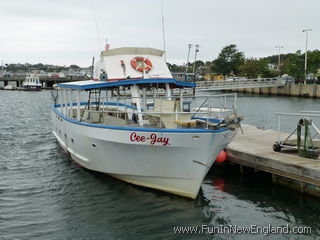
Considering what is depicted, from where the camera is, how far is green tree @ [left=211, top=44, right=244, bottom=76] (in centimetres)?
13100

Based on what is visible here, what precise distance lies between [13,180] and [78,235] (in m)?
6.47

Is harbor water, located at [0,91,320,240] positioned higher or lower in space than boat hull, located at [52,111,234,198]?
lower

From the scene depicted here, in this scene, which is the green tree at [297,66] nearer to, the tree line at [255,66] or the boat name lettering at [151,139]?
the tree line at [255,66]

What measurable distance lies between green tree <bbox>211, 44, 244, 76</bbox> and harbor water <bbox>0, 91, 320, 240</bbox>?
11786 centimetres

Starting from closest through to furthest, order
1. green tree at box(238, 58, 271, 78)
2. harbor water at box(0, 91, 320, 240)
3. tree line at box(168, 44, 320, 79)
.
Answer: harbor water at box(0, 91, 320, 240) → tree line at box(168, 44, 320, 79) → green tree at box(238, 58, 271, 78)

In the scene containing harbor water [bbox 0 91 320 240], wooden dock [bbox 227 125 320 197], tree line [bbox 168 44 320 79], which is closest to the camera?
harbor water [bbox 0 91 320 240]

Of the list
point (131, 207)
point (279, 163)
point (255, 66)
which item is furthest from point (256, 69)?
point (131, 207)

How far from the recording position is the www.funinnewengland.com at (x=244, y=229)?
11.1 meters

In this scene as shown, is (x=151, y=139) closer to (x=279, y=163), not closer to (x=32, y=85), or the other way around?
(x=279, y=163)

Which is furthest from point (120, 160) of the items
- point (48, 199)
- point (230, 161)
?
point (230, 161)

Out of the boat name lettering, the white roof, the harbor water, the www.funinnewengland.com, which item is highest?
the white roof

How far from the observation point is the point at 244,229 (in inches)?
444

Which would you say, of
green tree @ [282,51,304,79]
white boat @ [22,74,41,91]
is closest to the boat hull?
green tree @ [282,51,304,79]

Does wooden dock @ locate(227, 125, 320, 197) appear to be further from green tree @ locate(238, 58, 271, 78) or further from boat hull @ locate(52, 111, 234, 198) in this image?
green tree @ locate(238, 58, 271, 78)
